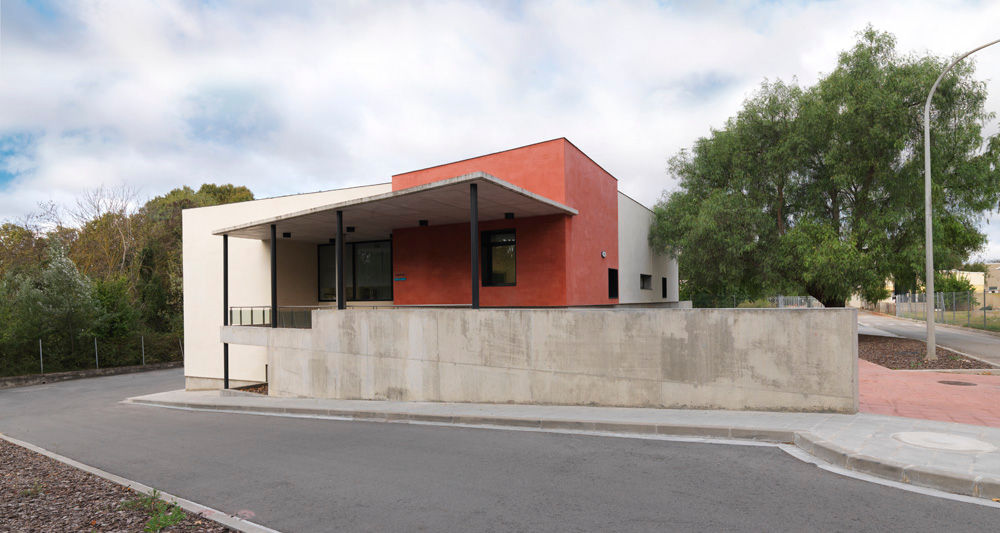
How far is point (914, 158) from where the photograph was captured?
1744 cm

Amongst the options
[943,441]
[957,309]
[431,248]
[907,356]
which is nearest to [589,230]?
[431,248]

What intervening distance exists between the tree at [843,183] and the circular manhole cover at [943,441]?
1225 centimetres

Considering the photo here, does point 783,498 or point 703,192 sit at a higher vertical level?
point 703,192

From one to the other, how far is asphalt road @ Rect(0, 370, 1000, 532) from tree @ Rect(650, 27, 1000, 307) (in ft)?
47.2

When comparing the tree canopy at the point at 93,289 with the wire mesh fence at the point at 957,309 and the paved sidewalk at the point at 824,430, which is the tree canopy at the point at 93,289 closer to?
the paved sidewalk at the point at 824,430

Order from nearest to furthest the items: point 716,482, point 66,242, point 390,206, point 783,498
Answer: point 783,498 < point 716,482 < point 390,206 < point 66,242

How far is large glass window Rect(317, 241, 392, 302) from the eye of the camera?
1931 cm

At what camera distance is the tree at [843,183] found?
17172 mm

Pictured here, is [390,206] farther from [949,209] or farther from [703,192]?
[949,209]

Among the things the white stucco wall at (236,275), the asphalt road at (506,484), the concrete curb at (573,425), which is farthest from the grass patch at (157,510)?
the white stucco wall at (236,275)

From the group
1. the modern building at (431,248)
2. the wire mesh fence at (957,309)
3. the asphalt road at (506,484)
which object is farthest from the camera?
the wire mesh fence at (957,309)

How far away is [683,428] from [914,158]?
53.2ft

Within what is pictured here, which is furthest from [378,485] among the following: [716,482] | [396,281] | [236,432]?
[396,281]

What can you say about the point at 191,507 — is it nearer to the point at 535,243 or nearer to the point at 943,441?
the point at 943,441
